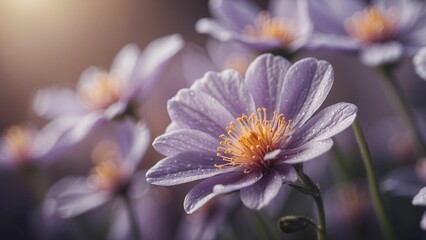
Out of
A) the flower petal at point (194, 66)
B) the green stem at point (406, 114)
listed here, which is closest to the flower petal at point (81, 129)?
the flower petal at point (194, 66)

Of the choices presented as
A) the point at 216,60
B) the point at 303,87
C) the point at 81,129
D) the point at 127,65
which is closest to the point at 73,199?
the point at 81,129

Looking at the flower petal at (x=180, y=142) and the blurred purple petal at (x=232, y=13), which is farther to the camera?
the blurred purple petal at (x=232, y=13)

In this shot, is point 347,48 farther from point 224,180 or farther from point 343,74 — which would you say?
point 343,74

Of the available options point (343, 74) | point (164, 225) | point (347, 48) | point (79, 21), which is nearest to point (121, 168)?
point (164, 225)

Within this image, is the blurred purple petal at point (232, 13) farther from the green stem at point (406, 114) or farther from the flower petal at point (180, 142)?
the flower petal at point (180, 142)

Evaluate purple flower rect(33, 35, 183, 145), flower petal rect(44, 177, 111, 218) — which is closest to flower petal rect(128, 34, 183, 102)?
purple flower rect(33, 35, 183, 145)
